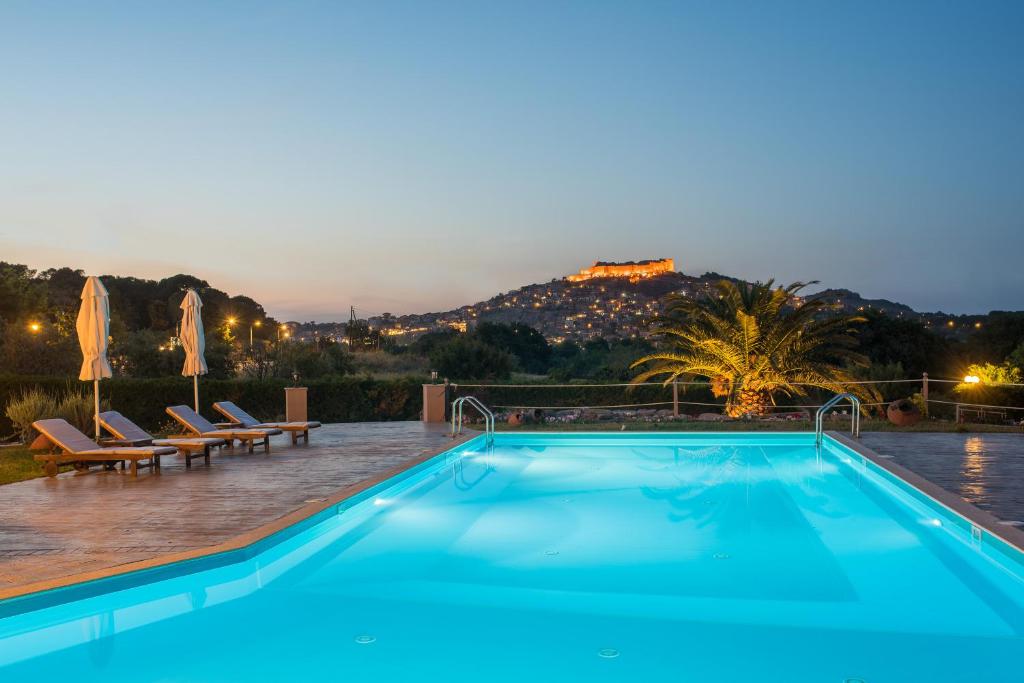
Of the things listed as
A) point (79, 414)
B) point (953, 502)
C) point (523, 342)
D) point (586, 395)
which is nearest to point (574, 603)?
point (953, 502)

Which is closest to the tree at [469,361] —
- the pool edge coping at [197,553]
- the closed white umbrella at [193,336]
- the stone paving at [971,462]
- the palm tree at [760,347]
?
the palm tree at [760,347]

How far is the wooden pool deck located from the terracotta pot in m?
7.90

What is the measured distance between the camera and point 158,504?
22.7ft

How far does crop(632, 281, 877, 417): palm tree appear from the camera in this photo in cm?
1570

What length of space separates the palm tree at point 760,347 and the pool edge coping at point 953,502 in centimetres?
578

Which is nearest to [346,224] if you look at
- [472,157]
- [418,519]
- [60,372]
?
[472,157]

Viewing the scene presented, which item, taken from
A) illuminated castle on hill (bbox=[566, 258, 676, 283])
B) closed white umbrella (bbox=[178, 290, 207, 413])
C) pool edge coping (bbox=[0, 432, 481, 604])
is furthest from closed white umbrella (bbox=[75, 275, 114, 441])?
illuminated castle on hill (bbox=[566, 258, 676, 283])

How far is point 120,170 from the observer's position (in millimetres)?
20156

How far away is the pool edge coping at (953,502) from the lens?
532 cm

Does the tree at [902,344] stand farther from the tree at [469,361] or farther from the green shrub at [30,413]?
the green shrub at [30,413]

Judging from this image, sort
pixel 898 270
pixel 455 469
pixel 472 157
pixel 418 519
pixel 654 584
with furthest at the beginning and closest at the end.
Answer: pixel 898 270 < pixel 472 157 < pixel 455 469 < pixel 418 519 < pixel 654 584

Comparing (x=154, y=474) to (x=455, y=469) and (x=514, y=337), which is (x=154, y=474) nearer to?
(x=455, y=469)

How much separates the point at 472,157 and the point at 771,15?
939 cm

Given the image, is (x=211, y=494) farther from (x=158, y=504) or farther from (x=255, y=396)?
(x=255, y=396)
